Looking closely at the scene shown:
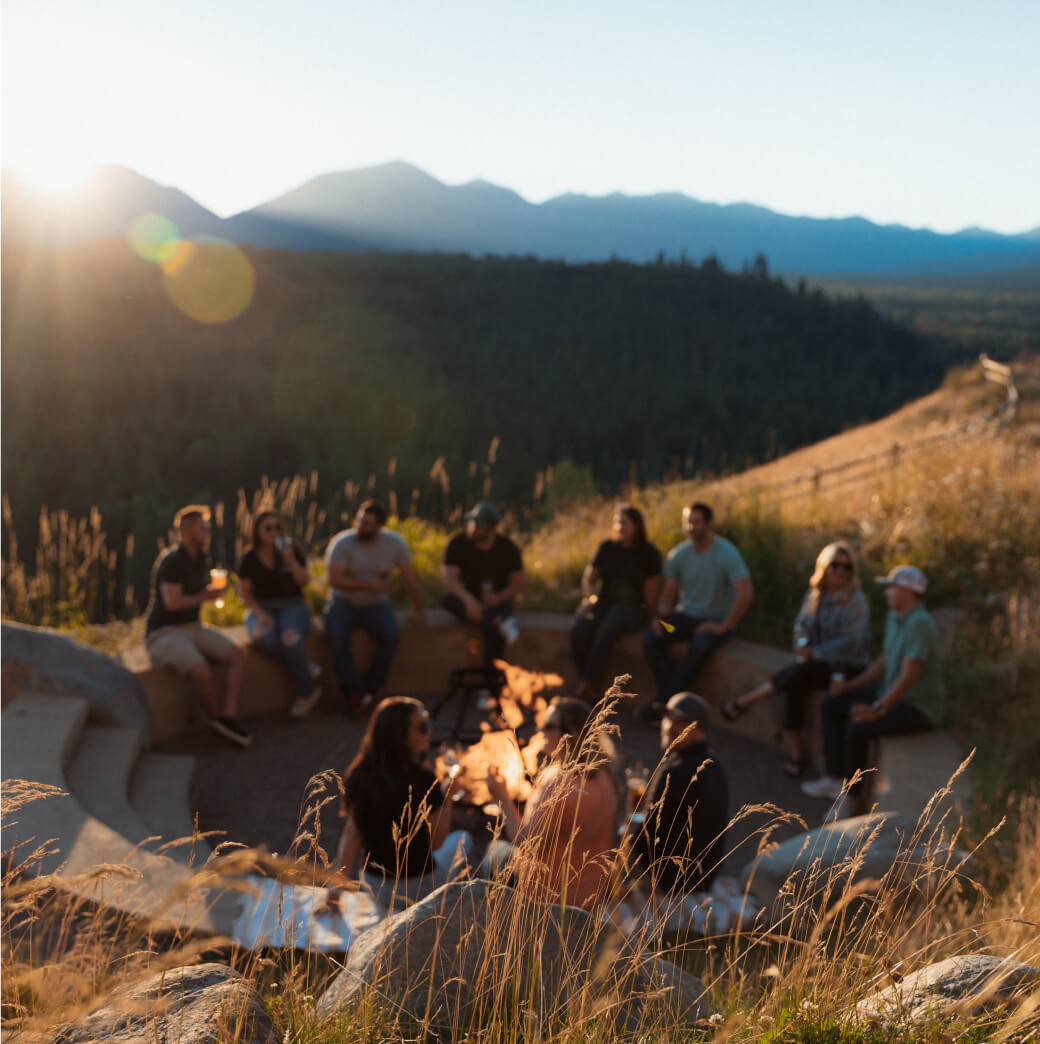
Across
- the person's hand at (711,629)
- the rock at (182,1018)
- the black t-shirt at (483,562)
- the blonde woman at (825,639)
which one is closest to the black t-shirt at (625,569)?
the person's hand at (711,629)

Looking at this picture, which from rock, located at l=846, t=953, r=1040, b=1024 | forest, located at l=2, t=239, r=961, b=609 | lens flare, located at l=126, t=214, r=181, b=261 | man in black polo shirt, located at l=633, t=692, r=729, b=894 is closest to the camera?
rock, located at l=846, t=953, r=1040, b=1024

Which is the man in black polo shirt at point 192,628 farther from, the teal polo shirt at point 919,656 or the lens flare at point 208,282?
the lens flare at point 208,282

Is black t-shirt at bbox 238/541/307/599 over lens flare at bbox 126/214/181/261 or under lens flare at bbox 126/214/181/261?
under

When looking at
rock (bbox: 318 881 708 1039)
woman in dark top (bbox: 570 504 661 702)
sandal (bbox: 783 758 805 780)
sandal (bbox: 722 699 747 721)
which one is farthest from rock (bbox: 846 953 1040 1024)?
woman in dark top (bbox: 570 504 661 702)

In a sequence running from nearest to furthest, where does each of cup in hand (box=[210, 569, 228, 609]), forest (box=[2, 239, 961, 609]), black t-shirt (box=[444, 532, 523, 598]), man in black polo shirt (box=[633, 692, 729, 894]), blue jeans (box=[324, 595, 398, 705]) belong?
man in black polo shirt (box=[633, 692, 729, 894]), cup in hand (box=[210, 569, 228, 609]), blue jeans (box=[324, 595, 398, 705]), black t-shirt (box=[444, 532, 523, 598]), forest (box=[2, 239, 961, 609])

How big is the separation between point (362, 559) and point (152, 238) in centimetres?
7186

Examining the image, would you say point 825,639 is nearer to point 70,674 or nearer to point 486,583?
point 486,583

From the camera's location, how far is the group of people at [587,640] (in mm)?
3559

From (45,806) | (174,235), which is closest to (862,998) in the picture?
(45,806)

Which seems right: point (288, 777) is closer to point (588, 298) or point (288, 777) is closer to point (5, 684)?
point (5, 684)

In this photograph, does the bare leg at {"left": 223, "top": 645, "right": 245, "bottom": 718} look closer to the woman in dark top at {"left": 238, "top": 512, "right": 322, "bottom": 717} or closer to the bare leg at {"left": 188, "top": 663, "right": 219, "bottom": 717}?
the bare leg at {"left": 188, "top": 663, "right": 219, "bottom": 717}

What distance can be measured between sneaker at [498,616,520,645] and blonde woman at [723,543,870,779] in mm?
1811

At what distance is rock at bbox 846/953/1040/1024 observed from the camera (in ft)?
6.33

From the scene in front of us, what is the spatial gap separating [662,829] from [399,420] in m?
71.6
